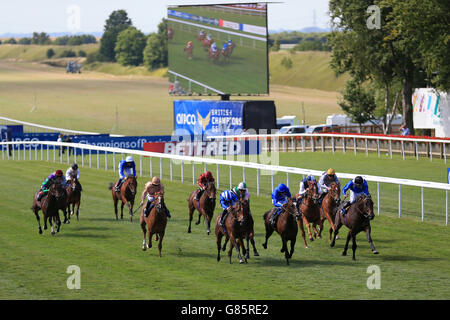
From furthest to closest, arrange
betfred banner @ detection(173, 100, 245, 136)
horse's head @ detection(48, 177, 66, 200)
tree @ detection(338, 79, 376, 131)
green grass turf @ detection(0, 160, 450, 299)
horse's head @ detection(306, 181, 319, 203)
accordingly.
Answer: tree @ detection(338, 79, 376, 131)
betfred banner @ detection(173, 100, 245, 136)
horse's head @ detection(48, 177, 66, 200)
horse's head @ detection(306, 181, 319, 203)
green grass turf @ detection(0, 160, 450, 299)

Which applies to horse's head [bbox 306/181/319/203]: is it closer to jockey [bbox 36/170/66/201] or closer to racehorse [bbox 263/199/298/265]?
racehorse [bbox 263/199/298/265]

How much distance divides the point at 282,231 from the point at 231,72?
29.9 metres

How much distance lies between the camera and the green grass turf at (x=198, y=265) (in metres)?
11.7

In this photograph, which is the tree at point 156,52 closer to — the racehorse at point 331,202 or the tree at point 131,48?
the tree at point 131,48

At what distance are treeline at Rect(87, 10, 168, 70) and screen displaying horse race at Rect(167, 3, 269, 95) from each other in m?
99.7

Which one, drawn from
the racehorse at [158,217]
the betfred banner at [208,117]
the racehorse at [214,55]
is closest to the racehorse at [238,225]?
the racehorse at [158,217]

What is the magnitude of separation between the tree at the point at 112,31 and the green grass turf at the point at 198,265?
15240 cm

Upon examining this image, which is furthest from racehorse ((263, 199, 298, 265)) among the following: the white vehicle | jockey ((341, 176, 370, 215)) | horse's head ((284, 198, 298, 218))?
the white vehicle

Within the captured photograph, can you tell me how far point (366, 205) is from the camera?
45.5 feet

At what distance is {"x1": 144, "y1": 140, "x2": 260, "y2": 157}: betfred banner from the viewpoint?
3600 cm

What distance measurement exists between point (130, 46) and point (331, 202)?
145 meters

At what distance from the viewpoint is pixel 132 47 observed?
15562 cm

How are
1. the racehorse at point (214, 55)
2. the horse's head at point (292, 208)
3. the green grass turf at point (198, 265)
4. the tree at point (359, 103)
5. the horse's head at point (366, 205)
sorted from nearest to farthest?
the green grass turf at point (198, 265) → the horse's head at point (292, 208) → the horse's head at point (366, 205) → the racehorse at point (214, 55) → the tree at point (359, 103)
